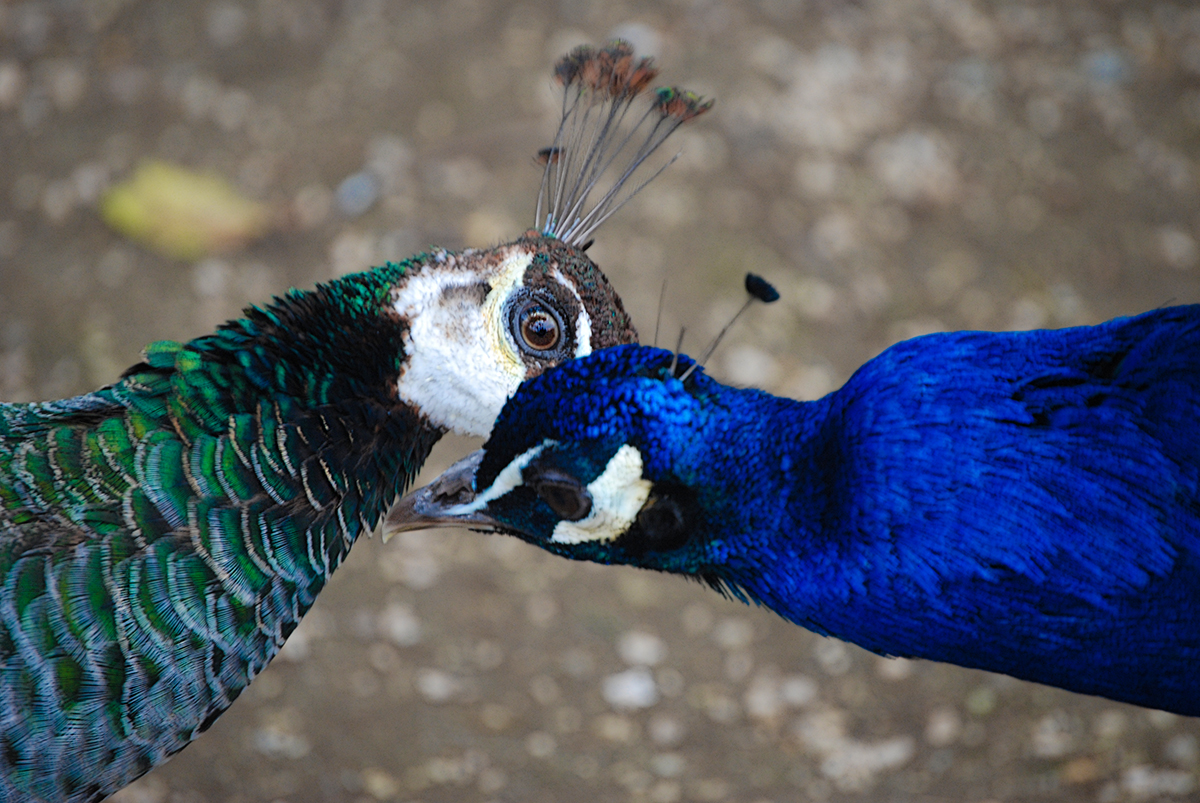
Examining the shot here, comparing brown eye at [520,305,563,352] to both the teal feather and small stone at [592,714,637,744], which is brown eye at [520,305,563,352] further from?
small stone at [592,714,637,744]

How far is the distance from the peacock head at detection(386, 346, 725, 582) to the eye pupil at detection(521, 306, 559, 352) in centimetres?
39

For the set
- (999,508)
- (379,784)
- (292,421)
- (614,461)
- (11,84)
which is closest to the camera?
(999,508)

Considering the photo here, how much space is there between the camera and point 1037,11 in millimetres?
3861

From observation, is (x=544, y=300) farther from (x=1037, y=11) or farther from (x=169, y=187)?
(x=1037, y=11)

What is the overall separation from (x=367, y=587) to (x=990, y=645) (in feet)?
6.06

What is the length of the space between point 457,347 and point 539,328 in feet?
0.48

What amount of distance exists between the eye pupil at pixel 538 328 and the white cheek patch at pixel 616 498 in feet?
1.52

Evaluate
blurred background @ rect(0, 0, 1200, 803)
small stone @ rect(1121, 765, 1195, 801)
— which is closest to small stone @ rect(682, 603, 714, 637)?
blurred background @ rect(0, 0, 1200, 803)

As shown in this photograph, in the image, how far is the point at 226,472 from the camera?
150cm

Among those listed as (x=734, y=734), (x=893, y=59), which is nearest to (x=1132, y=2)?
(x=893, y=59)

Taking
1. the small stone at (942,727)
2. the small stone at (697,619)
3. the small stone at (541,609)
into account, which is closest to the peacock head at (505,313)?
the small stone at (541,609)

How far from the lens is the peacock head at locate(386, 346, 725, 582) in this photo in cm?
130

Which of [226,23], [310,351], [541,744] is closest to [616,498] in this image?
[310,351]

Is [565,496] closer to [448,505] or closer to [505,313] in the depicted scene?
[448,505]
